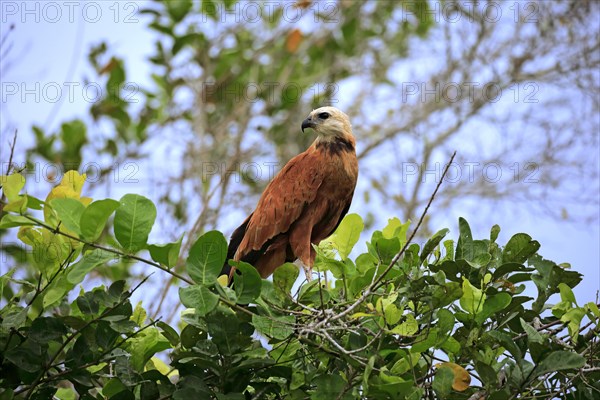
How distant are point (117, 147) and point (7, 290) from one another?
8.38 ft

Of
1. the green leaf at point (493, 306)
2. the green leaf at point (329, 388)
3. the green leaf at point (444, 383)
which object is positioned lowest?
the green leaf at point (329, 388)

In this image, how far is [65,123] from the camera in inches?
265

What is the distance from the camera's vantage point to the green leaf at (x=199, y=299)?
8.73 feet

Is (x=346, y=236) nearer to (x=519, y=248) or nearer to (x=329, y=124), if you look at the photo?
(x=519, y=248)

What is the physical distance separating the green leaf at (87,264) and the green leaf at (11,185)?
0.30 metres

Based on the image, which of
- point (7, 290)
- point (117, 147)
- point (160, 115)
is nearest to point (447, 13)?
point (160, 115)

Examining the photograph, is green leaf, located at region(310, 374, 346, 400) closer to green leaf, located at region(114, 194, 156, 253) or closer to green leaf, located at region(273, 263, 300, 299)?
green leaf, located at region(273, 263, 300, 299)

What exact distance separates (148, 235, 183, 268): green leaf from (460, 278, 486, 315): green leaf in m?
1.05

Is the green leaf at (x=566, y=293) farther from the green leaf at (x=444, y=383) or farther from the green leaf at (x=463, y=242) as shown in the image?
the green leaf at (x=444, y=383)

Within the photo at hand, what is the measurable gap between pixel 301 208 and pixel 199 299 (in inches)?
85.3

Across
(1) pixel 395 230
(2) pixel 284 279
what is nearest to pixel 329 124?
(1) pixel 395 230

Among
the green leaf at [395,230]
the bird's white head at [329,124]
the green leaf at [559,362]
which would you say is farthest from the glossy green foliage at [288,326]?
the bird's white head at [329,124]

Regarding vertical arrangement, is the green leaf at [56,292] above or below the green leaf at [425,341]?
below

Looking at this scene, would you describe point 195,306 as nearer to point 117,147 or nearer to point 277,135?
point 117,147
